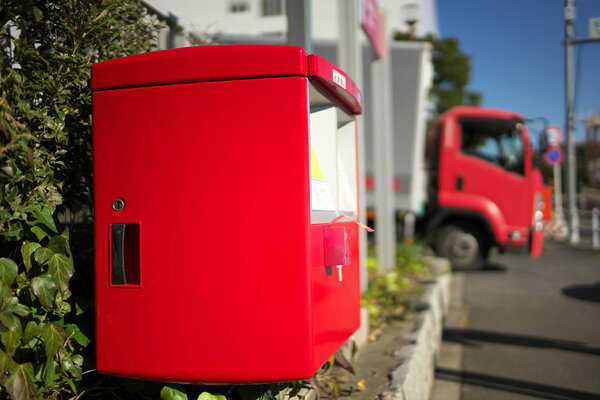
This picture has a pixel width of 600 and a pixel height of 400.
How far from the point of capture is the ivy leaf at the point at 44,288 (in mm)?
1977

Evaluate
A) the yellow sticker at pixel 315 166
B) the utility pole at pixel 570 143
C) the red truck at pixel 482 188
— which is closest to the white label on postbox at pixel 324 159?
the yellow sticker at pixel 315 166

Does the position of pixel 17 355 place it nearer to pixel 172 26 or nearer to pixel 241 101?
pixel 241 101

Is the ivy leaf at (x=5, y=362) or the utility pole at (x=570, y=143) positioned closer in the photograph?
the ivy leaf at (x=5, y=362)

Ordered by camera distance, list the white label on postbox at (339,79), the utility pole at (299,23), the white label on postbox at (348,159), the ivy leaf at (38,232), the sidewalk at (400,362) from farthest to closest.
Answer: the utility pole at (299,23) < the sidewalk at (400,362) < the white label on postbox at (348,159) < the white label on postbox at (339,79) < the ivy leaf at (38,232)

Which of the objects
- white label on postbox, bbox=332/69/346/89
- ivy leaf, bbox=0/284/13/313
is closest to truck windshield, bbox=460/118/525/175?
white label on postbox, bbox=332/69/346/89

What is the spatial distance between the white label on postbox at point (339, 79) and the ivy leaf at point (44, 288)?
1.31 m

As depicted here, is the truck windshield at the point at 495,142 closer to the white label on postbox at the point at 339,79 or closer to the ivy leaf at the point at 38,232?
the white label on postbox at the point at 339,79

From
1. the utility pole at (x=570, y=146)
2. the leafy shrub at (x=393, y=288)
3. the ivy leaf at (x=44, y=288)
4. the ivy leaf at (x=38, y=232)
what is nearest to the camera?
the ivy leaf at (x=44, y=288)

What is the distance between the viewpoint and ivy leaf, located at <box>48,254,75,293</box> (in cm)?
204

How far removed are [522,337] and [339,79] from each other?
180 inches

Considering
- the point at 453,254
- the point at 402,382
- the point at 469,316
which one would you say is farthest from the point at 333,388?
the point at 453,254

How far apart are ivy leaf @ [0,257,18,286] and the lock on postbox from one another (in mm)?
295

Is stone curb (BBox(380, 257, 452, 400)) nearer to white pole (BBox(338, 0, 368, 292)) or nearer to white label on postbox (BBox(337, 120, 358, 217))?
white pole (BBox(338, 0, 368, 292))

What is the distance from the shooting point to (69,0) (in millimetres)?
2260
